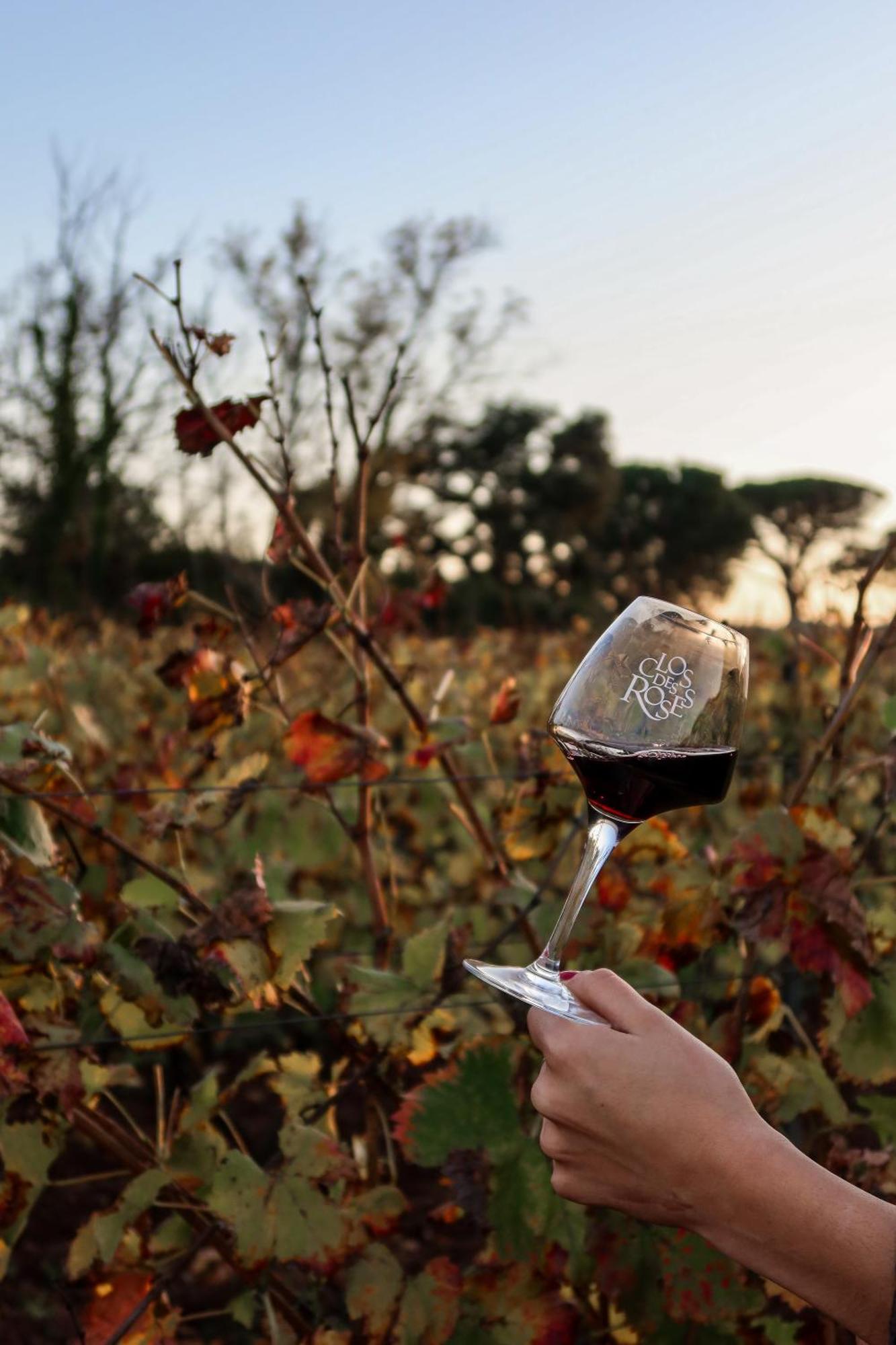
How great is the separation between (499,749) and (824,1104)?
10.3 feet

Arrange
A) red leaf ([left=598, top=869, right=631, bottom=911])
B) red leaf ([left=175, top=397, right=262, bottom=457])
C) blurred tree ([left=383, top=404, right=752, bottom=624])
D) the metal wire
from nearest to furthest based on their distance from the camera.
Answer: the metal wire → red leaf ([left=175, top=397, right=262, bottom=457]) → red leaf ([left=598, top=869, right=631, bottom=911]) → blurred tree ([left=383, top=404, right=752, bottom=624])

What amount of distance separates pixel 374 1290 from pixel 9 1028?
1.93 feet

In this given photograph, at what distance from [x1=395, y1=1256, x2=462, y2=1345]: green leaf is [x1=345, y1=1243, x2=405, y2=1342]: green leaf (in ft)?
0.06

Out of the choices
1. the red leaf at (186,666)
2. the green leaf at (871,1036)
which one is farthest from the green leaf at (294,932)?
the green leaf at (871,1036)

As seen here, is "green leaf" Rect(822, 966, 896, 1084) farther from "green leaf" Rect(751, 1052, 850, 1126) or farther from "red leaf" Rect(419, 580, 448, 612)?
"red leaf" Rect(419, 580, 448, 612)

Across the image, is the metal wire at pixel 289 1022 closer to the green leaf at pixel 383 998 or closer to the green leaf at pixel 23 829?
the green leaf at pixel 383 998

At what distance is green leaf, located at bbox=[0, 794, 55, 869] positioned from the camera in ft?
5.21

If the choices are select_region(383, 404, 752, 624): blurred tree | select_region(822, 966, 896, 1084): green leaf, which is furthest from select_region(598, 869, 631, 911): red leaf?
select_region(383, 404, 752, 624): blurred tree

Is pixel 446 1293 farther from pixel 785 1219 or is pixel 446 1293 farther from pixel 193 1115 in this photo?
pixel 785 1219

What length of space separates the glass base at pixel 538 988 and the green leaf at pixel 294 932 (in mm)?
389

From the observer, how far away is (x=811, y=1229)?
88 centimetres

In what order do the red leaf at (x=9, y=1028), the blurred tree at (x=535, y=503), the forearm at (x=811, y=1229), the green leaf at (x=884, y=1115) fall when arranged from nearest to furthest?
the forearm at (x=811, y=1229), the red leaf at (x=9, y=1028), the green leaf at (x=884, y=1115), the blurred tree at (x=535, y=503)

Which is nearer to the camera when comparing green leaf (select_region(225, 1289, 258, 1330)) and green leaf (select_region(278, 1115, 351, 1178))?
green leaf (select_region(278, 1115, 351, 1178))

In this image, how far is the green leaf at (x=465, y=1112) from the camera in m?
1.58
